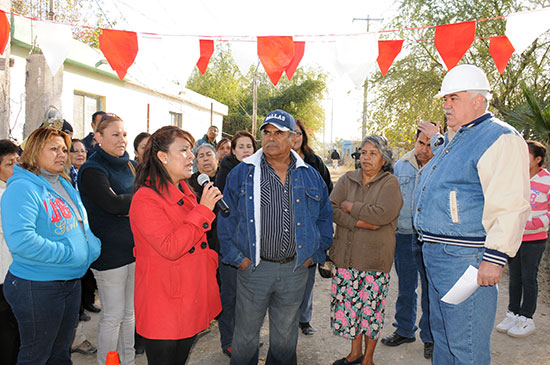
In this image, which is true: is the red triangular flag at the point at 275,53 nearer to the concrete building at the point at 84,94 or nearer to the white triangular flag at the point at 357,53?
the white triangular flag at the point at 357,53

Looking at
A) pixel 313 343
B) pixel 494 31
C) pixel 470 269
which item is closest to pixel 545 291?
pixel 313 343

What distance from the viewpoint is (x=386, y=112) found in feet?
37.2

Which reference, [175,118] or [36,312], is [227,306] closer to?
[36,312]

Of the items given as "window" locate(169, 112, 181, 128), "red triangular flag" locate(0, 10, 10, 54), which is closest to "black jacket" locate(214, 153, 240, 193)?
"red triangular flag" locate(0, 10, 10, 54)

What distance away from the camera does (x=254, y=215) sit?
2.86 meters

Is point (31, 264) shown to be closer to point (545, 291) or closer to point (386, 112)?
point (545, 291)

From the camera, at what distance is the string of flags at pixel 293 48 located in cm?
516

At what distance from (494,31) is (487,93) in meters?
9.83

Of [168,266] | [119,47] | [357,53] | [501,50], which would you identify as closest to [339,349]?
[168,266]

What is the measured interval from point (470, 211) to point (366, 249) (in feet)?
3.96

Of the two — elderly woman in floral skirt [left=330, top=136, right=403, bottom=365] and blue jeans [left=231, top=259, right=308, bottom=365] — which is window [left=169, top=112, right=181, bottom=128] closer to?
elderly woman in floral skirt [left=330, top=136, right=403, bottom=365]

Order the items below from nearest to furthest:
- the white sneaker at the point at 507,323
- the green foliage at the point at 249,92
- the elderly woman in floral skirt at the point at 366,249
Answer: the elderly woman in floral skirt at the point at 366,249 → the white sneaker at the point at 507,323 → the green foliage at the point at 249,92

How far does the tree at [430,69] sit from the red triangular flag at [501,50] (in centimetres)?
517

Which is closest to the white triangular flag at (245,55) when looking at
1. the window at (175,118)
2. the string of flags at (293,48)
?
the string of flags at (293,48)
